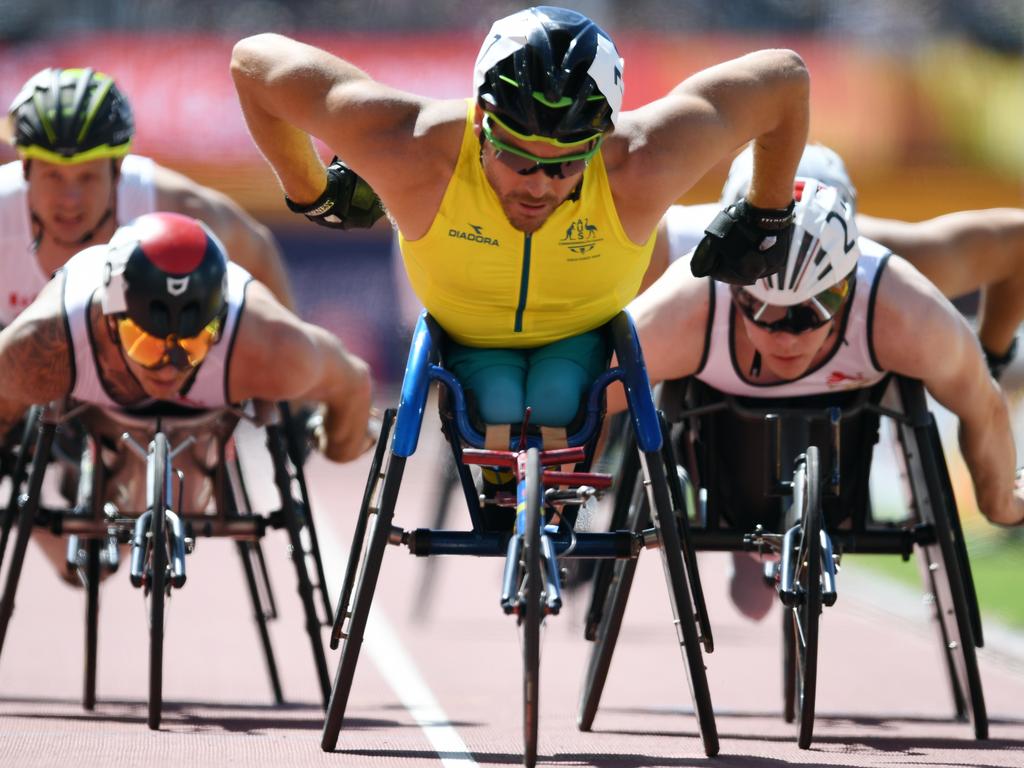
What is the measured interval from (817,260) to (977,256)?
2.11 metres

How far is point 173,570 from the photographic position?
7.22 meters

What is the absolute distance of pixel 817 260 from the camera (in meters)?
7.09

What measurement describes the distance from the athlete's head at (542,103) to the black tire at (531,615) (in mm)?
883

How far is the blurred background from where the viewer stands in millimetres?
31406

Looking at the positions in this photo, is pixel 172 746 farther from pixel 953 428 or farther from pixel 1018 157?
pixel 1018 157

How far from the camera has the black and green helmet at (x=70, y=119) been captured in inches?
353

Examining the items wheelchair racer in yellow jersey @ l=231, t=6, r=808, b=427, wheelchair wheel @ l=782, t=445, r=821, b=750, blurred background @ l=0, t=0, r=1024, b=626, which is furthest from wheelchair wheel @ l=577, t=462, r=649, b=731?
blurred background @ l=0, t=0, r=1024, b=626

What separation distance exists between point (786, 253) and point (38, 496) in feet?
9.74

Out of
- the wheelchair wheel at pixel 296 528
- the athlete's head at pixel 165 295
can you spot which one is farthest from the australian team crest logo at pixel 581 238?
the wheelchair wheel at pixel 296 528

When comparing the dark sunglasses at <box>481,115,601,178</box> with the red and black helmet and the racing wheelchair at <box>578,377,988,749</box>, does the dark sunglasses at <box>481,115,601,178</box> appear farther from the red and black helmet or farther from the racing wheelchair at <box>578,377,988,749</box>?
the red and black helmet

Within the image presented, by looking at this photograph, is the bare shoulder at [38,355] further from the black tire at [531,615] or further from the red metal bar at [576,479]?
the black tire at [531,615]

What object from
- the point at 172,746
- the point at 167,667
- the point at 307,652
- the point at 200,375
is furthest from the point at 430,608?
the point at 172,746

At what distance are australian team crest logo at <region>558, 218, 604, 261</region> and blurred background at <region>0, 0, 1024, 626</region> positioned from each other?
25144 mm

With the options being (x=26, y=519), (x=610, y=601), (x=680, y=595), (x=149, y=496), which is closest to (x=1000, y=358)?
(x=610, y=601)
